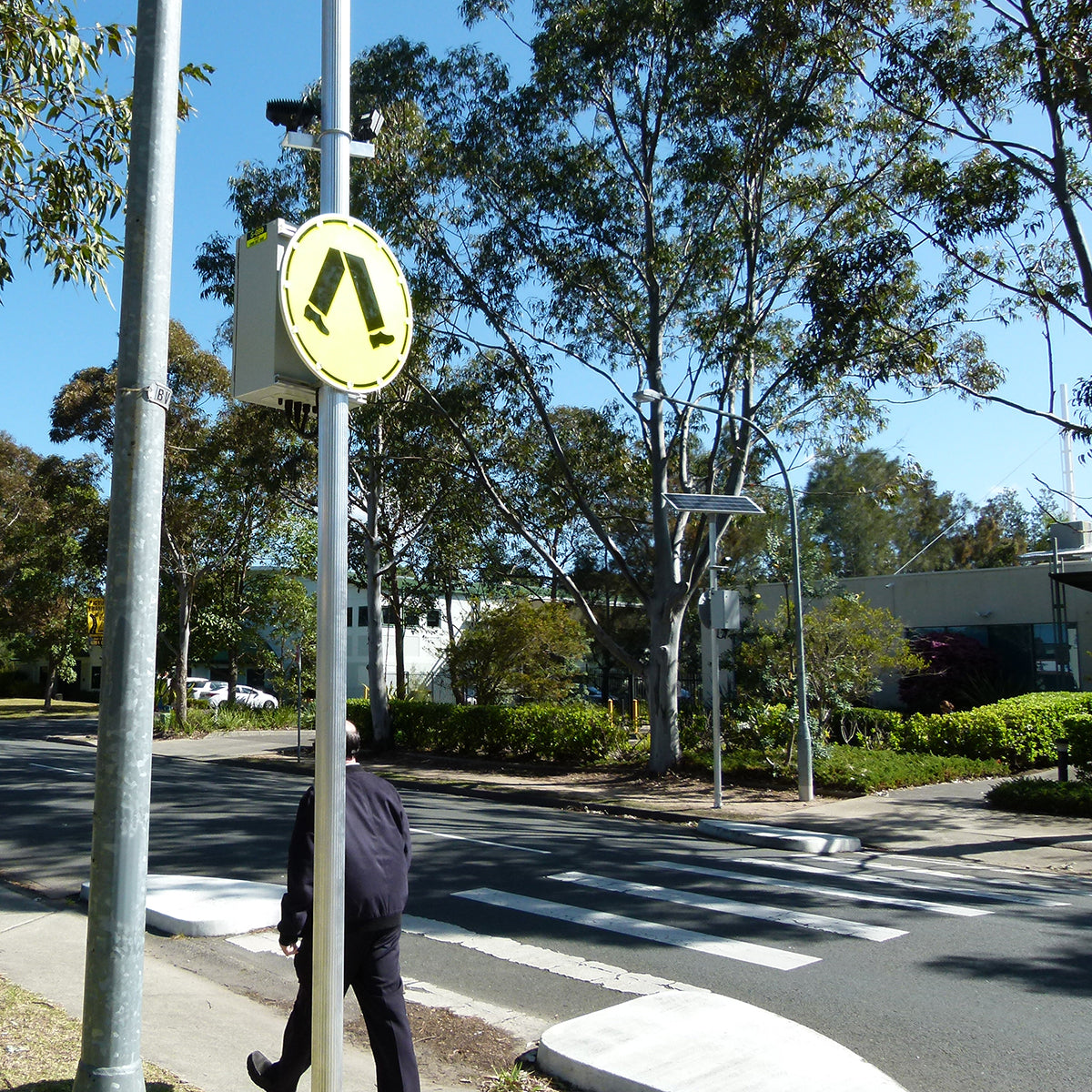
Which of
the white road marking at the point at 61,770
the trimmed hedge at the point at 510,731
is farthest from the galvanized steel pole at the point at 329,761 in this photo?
the trimmed hedge at the point at 510,731

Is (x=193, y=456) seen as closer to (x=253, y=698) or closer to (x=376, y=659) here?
(x=376, y=659)

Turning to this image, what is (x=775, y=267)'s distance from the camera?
18.9 m

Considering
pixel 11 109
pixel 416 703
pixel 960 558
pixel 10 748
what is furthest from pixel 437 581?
pixel 960 558

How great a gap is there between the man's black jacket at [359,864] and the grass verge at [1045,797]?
13.2 metres

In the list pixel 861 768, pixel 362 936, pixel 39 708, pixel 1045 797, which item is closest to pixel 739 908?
pixel 362 936

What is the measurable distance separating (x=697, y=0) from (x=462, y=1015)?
1488cm

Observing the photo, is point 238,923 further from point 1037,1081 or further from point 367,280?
point 367,280

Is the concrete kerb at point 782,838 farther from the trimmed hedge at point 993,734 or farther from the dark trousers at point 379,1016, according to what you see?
the dark trousers at point 379,1016

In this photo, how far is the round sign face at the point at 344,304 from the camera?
3309 mm

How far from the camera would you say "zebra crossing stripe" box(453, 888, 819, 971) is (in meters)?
7.29

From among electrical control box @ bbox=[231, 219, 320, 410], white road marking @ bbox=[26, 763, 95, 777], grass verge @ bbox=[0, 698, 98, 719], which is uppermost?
electrical control box @ bbox=[231, 219, 320, 410]

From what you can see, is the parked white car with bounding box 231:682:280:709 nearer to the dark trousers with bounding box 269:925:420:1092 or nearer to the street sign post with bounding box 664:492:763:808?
the street sign post with bounding box 664:492:763:808

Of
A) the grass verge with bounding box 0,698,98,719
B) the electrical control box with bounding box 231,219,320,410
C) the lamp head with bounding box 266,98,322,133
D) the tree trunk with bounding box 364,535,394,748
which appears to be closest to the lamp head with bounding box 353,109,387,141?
the lamp head with bounding box 266,98,322,133

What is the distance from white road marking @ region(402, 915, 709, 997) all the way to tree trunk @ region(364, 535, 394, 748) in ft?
58.4
